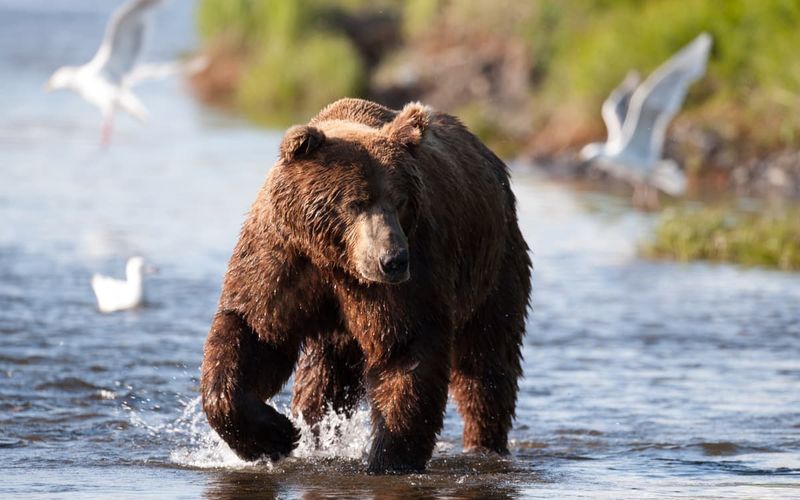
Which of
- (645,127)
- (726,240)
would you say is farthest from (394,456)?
(645,127)

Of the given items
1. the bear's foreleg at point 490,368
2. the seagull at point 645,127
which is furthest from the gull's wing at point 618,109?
the bear's foreleg at point 490,368

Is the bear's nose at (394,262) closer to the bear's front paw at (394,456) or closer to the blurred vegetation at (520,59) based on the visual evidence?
the bear's front paw at (394,456)

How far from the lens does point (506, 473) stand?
6504 mm

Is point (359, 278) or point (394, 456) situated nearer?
point (359, 278)

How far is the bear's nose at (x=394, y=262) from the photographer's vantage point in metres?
5.39

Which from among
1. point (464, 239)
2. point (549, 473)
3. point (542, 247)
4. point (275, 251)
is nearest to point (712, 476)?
point (549, 473)

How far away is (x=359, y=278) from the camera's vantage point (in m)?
5.64

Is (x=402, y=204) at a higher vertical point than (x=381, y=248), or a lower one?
higher

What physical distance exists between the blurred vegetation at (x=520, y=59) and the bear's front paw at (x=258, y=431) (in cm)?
1504

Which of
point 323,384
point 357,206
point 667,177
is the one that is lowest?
point 323,384

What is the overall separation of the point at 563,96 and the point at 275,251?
1988 cm

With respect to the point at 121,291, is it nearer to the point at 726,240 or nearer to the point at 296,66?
the point at 726,240

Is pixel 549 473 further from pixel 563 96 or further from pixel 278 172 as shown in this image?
pixel 563 96

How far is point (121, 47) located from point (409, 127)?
10.3 m
